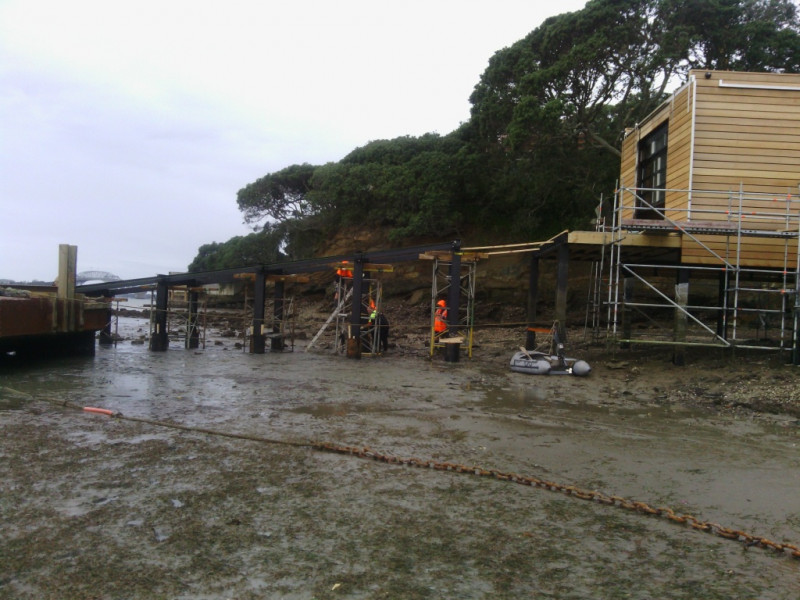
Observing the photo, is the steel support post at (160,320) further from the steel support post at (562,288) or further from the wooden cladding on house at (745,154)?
the wooden cladding on house at (745,154)

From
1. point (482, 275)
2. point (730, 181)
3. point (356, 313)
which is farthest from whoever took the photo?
point (482, 275)

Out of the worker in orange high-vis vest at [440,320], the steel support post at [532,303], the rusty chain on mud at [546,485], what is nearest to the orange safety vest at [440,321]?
the worker in orange high-vis vest at [440,320]

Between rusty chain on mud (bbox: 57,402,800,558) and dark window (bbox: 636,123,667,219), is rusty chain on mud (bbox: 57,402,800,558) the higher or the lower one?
the lower one

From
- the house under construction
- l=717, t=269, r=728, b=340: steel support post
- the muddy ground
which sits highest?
the house under construction

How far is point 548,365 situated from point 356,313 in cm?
680

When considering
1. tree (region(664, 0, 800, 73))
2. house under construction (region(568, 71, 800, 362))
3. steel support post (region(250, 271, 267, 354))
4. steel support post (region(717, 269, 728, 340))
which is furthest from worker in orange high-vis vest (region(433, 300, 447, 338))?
tree (region(664, 0, 800, 73))

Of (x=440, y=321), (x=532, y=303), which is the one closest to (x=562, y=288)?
(x=532, y=303)

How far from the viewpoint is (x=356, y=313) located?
18.4m

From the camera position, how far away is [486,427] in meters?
7.73

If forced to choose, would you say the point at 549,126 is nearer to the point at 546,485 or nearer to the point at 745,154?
the point at 745,154

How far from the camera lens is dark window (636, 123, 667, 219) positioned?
1468 centimetres

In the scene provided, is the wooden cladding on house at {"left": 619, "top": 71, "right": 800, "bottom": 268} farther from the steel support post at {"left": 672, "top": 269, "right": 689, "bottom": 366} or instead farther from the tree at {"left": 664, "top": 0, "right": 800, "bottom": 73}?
the tree at {"left": 664, "top": 0, "right": 800, "bottom": 73}

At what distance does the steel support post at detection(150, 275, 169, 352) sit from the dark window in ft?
52.2

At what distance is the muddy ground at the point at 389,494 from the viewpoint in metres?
3.39
